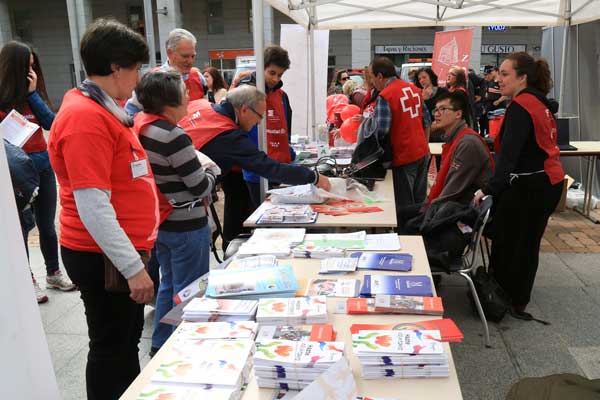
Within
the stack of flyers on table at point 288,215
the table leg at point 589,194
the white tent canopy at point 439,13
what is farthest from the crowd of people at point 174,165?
the table leg at point 589,194

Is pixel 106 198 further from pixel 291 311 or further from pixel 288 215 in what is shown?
pixel 288 215

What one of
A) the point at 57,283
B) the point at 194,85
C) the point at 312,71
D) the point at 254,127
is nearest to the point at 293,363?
the point at 254,127

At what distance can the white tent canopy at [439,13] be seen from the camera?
5.47m

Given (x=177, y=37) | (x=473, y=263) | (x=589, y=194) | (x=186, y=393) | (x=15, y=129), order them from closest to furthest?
(x=186, y=393)
(x=15, y=129)
(x=473, y=263)
(x=177, y=37)
(x=589, y=194)

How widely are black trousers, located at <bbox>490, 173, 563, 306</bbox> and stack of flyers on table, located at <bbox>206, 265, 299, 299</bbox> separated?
177 centimetres

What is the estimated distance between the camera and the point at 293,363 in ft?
3.96

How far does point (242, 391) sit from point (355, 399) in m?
0.30

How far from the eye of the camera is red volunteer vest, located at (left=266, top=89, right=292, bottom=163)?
3809mm

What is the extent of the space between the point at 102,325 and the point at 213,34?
2267cm

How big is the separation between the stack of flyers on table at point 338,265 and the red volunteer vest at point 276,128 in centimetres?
189

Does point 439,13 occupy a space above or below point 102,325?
above

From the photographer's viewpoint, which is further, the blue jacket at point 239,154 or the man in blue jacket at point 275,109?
the man in blue jacket at point 275,109

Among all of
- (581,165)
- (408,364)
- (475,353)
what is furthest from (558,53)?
(408,364)

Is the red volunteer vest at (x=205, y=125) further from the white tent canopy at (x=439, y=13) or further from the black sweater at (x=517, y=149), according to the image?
the white tent canopy at (x=439, y=13)
